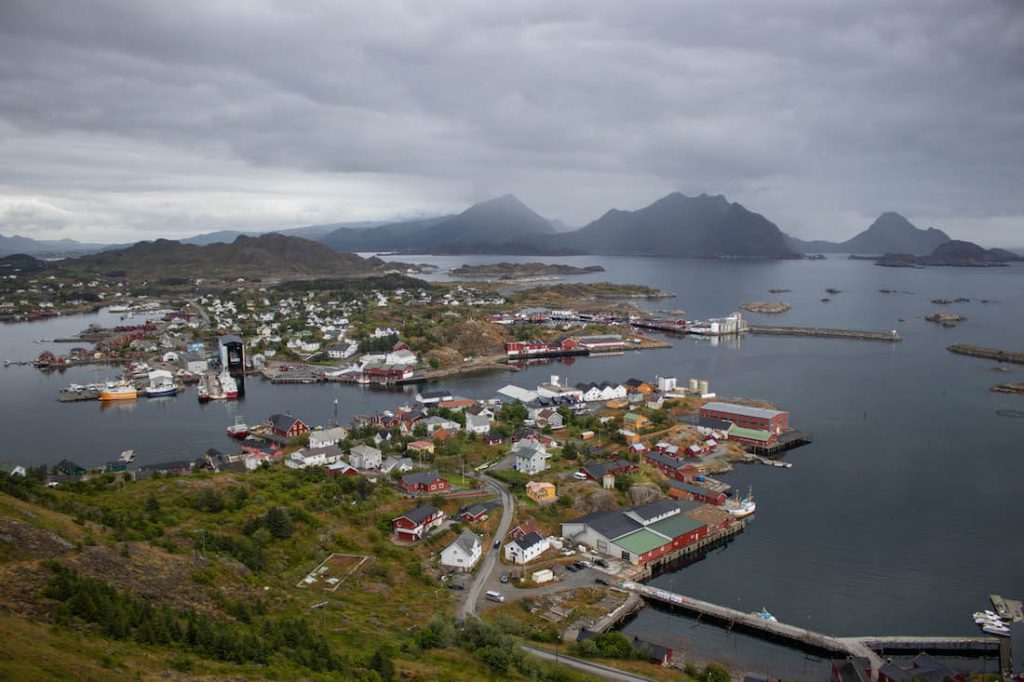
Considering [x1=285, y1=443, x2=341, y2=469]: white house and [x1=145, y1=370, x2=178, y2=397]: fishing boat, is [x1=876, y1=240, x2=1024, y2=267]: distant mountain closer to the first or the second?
[x1=145, y1=370, x2=178, y2=397]: fishing boat

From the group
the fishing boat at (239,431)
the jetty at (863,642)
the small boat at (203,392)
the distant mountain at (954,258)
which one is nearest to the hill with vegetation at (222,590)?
the jetty at (863,642)

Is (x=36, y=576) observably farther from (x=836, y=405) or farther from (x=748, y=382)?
(x=748, y=382)

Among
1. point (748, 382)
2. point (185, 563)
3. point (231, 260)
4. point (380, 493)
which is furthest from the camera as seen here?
point (231, 260)

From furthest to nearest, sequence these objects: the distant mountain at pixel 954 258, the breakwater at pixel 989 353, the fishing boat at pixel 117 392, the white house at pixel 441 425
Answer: the distant mountain at pixel 954 258
the breakwater at pixel 989 353
the fishing boat at pixel 117 392
the white house at pixel 441 425

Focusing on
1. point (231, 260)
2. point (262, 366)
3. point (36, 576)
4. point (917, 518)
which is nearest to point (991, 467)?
point (917, 518)

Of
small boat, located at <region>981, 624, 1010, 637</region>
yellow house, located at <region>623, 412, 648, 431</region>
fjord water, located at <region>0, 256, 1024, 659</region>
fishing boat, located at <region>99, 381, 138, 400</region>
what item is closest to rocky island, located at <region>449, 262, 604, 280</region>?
fjord water, located at <region>0, 256, 1024, 659</region>

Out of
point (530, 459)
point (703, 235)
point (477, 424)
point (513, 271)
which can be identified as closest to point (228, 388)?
point (477, 424)

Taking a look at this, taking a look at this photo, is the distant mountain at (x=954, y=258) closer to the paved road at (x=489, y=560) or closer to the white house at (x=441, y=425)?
the white house at (x=441, y=425)
